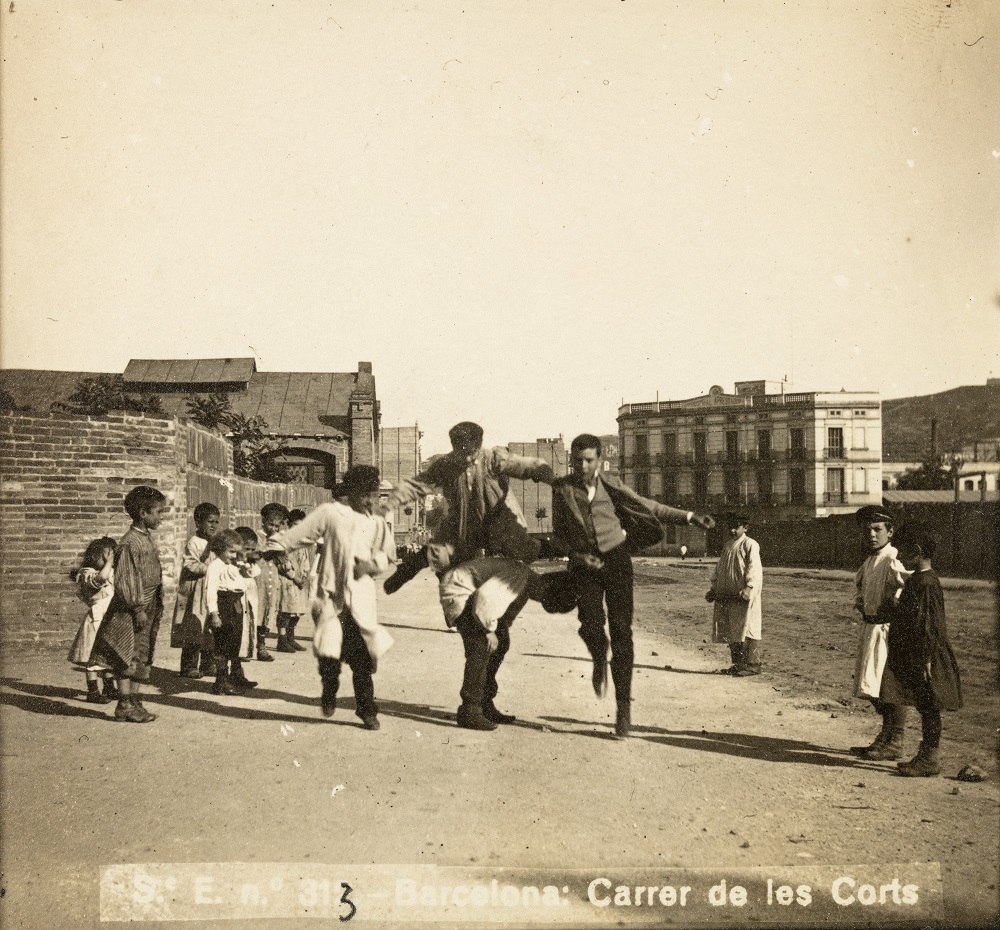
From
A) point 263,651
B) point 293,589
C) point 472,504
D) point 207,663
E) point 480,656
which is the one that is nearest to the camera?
point 472,504

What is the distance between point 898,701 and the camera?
424 cm

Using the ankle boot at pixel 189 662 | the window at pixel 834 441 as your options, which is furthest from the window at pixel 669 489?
the ankle boot at pixel 189 662

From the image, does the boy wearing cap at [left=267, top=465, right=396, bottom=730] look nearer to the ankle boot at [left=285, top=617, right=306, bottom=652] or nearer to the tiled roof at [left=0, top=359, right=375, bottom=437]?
the tiled roof at [left=0, top=359, right=375, bottom=437]

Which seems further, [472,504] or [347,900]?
[347,900]

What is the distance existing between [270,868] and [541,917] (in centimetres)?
108

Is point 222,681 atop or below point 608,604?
below

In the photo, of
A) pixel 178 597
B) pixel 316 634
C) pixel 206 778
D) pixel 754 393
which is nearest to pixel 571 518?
pixel 316 634

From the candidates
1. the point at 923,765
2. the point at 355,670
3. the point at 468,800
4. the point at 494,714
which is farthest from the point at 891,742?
the point at 355,670

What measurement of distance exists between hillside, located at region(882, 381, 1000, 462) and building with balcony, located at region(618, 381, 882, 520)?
21 cm

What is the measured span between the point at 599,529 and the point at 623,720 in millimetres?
1094

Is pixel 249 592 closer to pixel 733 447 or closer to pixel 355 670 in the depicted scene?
pixel 355 670

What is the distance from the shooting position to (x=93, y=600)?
543cm
